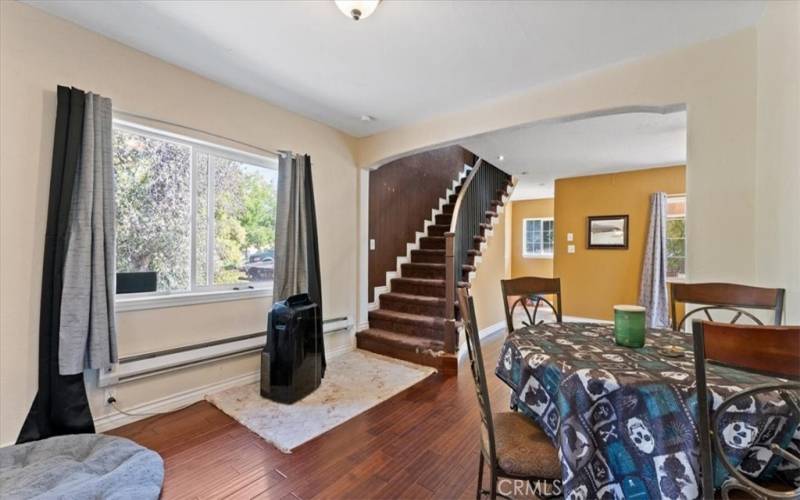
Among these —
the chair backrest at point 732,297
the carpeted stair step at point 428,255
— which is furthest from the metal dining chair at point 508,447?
the carpeted stair step at point 428,255

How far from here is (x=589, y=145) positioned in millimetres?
4094

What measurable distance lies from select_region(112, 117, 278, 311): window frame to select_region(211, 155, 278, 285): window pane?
0.14 feet

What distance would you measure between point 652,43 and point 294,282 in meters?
3.16

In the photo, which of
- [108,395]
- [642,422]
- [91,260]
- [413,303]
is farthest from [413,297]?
[642,422]

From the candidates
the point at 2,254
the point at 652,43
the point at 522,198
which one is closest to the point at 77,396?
the point at 2,254

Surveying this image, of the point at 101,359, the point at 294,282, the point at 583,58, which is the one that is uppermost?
the point at 583,58

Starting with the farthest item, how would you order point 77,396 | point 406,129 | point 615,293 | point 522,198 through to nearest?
1. point 522,198
2. point 615,293
3. point 406,129
4. point 77,396

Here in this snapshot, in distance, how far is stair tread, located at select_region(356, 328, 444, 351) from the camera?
349cm

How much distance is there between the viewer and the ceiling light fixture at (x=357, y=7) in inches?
65.9

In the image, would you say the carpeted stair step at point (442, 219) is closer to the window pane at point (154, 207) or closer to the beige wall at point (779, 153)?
the window pane at point (154, 207)

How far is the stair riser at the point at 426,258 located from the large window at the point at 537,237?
4738 millimetres

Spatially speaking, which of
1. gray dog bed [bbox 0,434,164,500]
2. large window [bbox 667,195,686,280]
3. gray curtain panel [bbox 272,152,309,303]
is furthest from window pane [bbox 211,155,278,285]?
large window [bbox 667,195,686,280]

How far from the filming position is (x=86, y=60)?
6.86 feet

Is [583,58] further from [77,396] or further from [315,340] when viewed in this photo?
[77,396]
